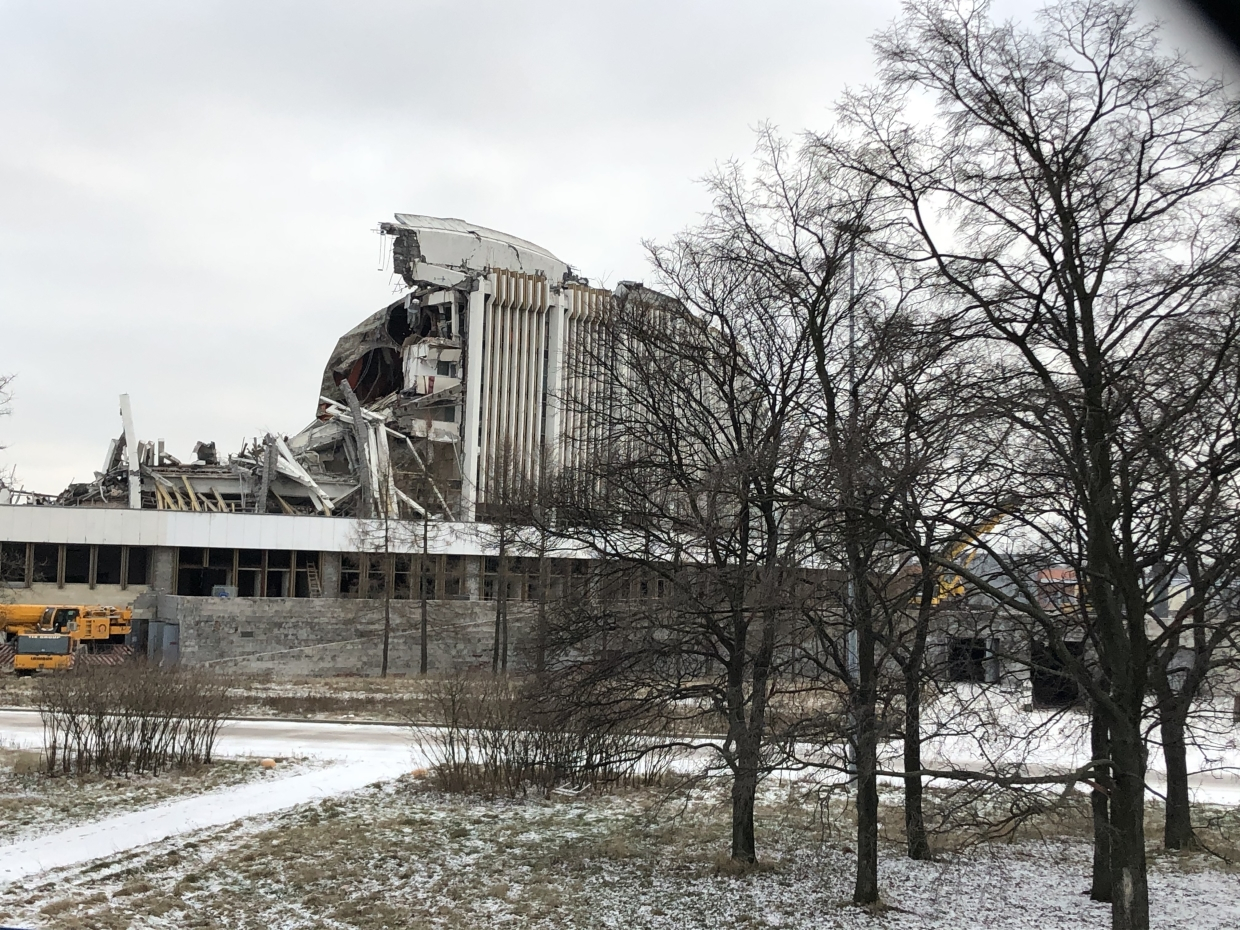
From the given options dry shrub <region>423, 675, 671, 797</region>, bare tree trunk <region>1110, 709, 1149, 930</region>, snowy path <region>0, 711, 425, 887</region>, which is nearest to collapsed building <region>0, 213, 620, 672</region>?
snowy path <region>0, 711, 425, 887</region>

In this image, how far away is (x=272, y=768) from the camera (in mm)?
20031

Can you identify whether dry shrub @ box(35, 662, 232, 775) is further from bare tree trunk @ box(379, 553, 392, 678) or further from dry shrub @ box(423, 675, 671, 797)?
bare tree trunk @ box(379, 553, 392, 678)

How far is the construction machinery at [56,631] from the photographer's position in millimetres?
38406

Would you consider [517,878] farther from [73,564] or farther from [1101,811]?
[73,564]

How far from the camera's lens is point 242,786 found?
18312 millimetres

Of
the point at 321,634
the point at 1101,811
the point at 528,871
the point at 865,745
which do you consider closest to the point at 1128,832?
the point at 1101,811

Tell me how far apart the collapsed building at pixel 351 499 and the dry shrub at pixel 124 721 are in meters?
13.1

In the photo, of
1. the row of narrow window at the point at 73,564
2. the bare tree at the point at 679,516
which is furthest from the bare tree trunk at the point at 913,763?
the row of narrow window at the point at 73,564

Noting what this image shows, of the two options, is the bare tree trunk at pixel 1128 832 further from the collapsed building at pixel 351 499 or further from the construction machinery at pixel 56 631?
the construction machinery at pixel 56 631

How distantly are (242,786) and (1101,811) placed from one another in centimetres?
1393

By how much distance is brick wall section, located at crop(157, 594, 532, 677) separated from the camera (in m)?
44.9

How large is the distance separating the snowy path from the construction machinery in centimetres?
1021

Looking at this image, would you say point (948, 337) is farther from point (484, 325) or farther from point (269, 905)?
point (484, 325)

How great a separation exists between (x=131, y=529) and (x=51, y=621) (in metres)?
7.90
